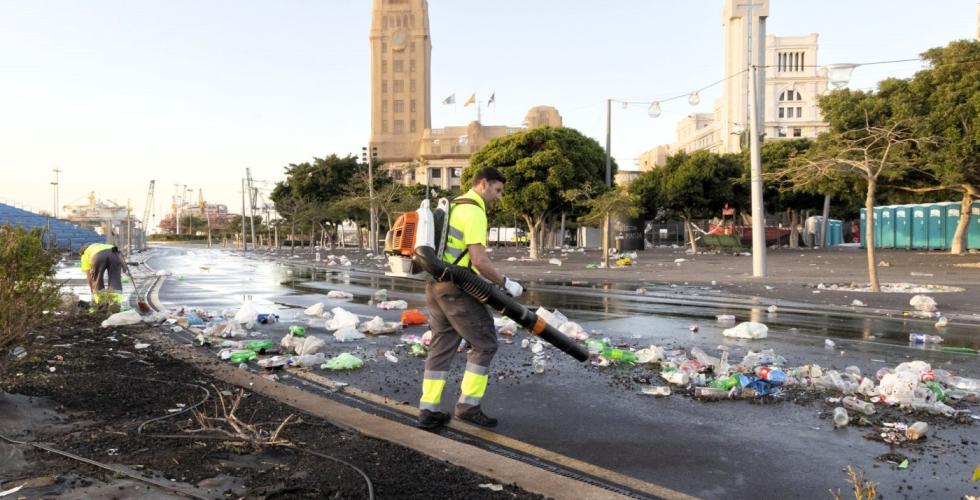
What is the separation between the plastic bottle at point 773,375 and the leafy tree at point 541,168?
22.9 metres

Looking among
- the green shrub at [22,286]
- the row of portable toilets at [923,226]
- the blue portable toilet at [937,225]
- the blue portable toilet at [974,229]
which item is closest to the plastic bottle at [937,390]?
the green shrub at [22,286]

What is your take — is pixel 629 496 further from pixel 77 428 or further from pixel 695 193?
pixel 695 193

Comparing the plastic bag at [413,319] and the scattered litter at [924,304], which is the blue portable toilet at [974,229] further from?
the plastic bag at [413,319]

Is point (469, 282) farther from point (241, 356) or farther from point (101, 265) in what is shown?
point (101, 265)

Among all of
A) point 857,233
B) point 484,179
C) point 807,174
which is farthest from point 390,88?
point 484,179

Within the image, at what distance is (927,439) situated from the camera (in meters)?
4.48

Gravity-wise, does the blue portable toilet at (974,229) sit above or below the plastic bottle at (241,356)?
above

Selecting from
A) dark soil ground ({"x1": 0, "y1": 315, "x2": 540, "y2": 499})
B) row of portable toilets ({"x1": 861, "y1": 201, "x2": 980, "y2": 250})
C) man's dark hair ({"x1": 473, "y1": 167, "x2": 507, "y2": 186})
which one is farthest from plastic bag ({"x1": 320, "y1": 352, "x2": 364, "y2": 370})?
row of portable toilets ({"x1": 861, "y1": 201, "x2": 980, "y2": 250})

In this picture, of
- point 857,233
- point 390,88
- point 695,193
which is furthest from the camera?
point 390,88

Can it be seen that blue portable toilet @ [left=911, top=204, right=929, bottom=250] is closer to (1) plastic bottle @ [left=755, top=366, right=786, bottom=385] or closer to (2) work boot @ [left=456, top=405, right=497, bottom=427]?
(1) plastic bottle @ [left=755, top=366, right=786, bottom=385]

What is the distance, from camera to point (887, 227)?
42.8 metres

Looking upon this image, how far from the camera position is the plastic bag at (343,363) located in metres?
6.86

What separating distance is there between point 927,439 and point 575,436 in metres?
2.27

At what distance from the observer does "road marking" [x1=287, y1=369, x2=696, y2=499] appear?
12.0 ft
